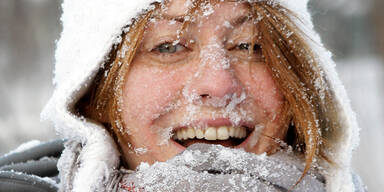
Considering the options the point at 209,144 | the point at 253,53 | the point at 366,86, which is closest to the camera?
the point at 209,144

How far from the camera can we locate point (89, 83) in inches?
66.0

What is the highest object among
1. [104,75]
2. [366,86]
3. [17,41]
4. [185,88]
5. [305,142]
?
[17,41]

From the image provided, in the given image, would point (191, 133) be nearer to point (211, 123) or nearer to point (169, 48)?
point (211, 123)

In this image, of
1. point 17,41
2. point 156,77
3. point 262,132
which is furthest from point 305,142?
point 17,41

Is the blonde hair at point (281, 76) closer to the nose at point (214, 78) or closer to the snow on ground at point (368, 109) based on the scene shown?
the nose at point (214, 78)

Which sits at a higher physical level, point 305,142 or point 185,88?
point 185,88

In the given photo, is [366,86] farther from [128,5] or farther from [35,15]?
[128,5]

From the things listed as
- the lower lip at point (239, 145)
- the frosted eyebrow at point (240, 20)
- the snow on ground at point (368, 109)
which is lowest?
the lower lip at point (239, 145)

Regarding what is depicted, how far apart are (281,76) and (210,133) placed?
283 millimetres

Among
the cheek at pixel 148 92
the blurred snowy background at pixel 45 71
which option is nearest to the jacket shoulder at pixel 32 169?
the cheek at pixel 148 92

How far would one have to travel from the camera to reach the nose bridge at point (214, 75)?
5.03 feet

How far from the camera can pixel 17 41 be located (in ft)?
26.2

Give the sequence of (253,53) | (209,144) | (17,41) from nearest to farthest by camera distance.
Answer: (209,144), (253,53), (17,41)

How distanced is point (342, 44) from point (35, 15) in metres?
5.24
